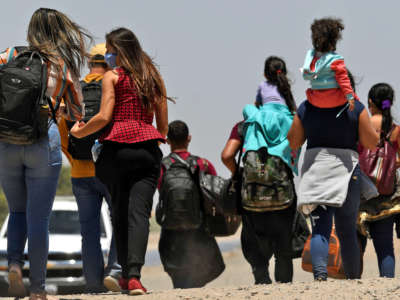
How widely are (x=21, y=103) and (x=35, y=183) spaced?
1.82ft

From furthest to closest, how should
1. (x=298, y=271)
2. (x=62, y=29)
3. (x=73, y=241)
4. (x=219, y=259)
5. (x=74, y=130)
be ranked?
(x=298, y=271), (x=73, y=241), (x=219, y=259), (x=74, y=130), (x=62, y=29)

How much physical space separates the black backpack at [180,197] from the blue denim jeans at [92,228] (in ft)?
4.26

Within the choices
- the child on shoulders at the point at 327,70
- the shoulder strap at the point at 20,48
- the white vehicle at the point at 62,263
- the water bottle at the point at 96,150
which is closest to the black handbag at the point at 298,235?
the child on shoulders at the point at 327,70

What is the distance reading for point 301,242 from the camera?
8.20 meters

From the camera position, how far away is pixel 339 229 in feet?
23.0

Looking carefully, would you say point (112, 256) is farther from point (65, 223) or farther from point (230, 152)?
point (65, 223)

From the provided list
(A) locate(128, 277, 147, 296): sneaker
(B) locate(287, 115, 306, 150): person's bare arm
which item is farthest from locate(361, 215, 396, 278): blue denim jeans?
(A) locate(128, 277, 147, 296): sneaker

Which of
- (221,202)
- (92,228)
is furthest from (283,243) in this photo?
(92,228)

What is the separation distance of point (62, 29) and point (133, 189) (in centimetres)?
126

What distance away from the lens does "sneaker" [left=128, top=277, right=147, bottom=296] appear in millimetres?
6496

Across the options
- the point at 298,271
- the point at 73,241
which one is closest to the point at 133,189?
the point at 73,241

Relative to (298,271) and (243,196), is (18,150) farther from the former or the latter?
(298,271)

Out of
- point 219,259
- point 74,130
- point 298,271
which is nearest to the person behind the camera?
point 74,130

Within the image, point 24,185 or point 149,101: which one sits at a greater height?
point 149,101
